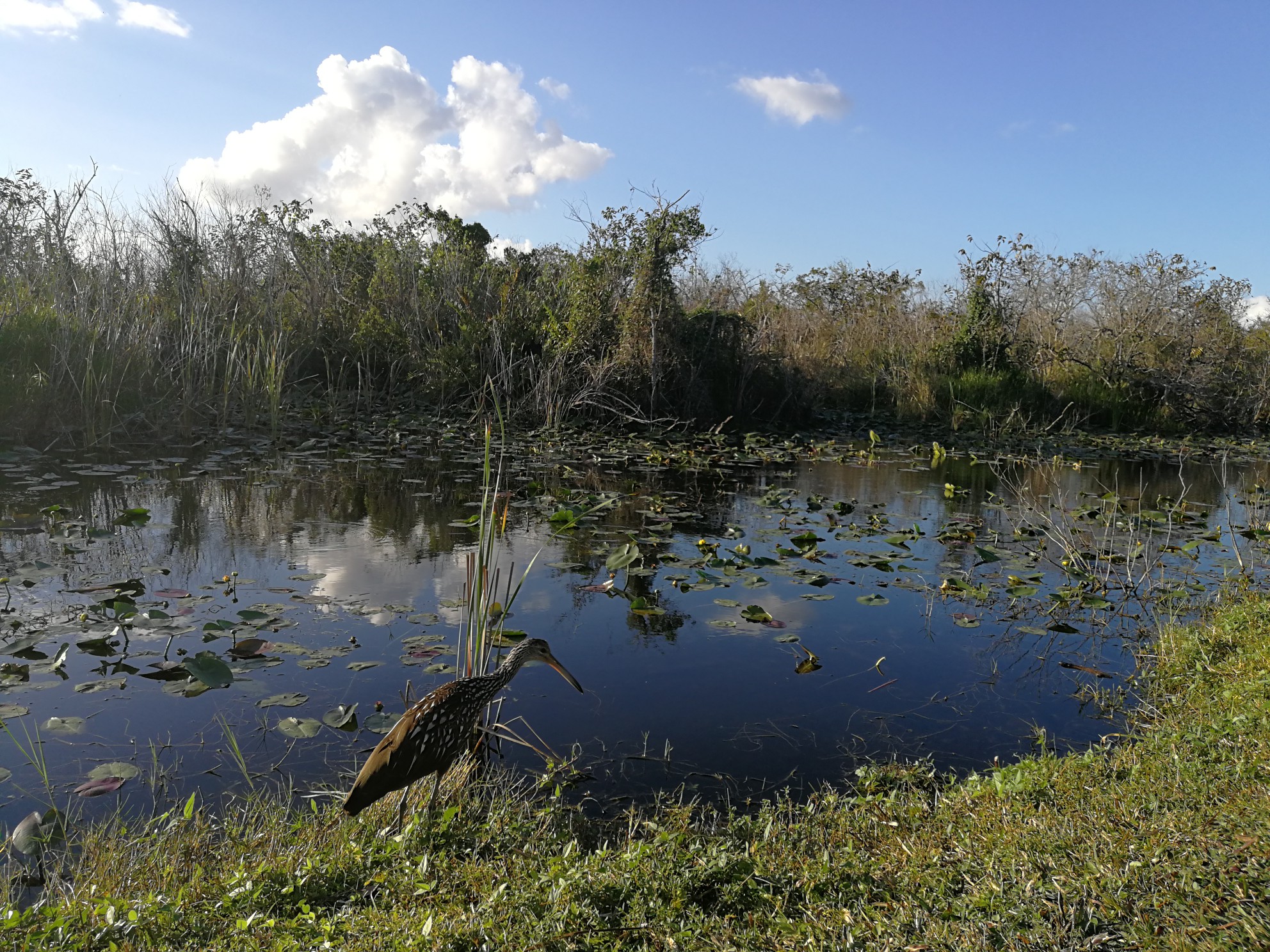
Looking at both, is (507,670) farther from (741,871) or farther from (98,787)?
(98,787)

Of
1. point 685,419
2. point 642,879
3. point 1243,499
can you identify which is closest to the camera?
point 642,879

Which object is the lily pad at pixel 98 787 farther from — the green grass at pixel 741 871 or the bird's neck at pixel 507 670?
the bird's neck at pixel 507 670

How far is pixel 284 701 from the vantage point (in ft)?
12.3

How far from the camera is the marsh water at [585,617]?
3.52 meters

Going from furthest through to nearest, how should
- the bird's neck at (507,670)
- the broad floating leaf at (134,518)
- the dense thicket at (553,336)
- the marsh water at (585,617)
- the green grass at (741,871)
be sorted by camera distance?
the dense thicket at (553,336), the broad floating leaf at (134,518), the marsh water at (585,617), the bird's neck at (507,670), the green grass at (741,871)

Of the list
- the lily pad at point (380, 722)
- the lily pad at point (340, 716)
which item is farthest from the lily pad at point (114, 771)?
the lily pad at point (380, 722)

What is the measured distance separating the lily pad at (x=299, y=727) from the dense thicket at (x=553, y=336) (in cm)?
321

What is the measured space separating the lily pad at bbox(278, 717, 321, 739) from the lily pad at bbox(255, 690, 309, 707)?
0.52 ft

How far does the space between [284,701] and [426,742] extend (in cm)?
125

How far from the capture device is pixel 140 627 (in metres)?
4.44

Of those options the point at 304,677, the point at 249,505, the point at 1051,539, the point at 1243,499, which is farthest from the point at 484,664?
the point at 1243,499

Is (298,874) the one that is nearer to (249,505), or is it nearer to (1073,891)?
(1073,891)

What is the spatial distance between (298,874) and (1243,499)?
11519 millimetres

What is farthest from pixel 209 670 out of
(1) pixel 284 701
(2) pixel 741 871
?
(2) pixel 741 871
